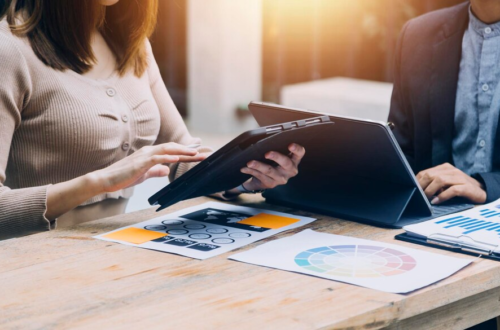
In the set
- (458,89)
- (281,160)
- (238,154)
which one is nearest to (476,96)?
(458,89)

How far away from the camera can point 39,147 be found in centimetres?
189

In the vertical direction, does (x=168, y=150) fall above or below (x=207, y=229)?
above

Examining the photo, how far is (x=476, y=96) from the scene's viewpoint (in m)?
2.32

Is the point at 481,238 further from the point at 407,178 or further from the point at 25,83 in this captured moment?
the point at 25,83

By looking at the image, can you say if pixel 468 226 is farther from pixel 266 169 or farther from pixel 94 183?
pixel 94 183

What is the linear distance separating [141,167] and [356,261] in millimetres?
543

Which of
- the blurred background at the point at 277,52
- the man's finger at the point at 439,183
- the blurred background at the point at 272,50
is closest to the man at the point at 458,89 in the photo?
the man's finger at the point at 439,183

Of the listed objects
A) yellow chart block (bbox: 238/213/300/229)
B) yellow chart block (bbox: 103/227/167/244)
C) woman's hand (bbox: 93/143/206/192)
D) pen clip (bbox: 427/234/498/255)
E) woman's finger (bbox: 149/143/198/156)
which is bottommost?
yellow chart block (bbox: 238/213/300/229)

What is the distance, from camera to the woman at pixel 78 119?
1701 millimetres

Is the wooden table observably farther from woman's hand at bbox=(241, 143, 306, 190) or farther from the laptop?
woman's hand at bbox=(241, 143, 306, 190)

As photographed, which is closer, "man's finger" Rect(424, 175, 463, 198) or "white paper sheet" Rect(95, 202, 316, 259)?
"white paper sheet" Rect(95, 202, 316, 259)

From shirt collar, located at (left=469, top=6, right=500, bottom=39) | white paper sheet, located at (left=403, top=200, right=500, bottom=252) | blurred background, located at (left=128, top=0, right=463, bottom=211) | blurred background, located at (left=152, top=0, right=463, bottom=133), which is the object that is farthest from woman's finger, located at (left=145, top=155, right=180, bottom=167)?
blurred background, located at (left=152, top=0, right=463, bottom=133)

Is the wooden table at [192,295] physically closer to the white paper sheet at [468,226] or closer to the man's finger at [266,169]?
the white paper sheet at [468,226]

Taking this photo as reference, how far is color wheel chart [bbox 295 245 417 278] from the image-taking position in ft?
4.45
